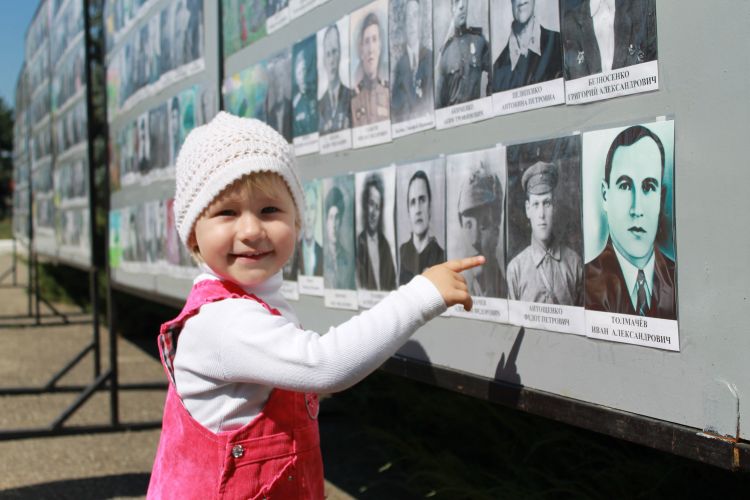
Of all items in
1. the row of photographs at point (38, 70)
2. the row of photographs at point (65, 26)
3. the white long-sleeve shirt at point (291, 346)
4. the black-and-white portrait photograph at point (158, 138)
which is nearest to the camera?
the white long-sleeve shirt at point (291, 346)

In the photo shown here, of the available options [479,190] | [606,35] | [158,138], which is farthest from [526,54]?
[158,138]

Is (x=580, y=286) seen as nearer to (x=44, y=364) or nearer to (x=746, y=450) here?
(x=746, y=450)

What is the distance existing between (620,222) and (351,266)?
1.06m

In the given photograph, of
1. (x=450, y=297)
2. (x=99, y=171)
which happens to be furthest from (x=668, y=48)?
(x=99, y=171)

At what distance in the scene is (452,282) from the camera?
165 centimetres

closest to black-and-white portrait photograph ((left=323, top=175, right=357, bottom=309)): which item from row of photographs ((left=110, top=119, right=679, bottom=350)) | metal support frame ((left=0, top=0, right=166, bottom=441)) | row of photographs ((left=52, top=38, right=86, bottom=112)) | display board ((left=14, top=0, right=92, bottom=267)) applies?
row of photographs ((left=110, top=119, right=679, bottom=350))

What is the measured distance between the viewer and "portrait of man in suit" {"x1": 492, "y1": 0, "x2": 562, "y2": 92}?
1.68m

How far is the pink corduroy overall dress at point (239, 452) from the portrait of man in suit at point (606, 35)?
2.78ft

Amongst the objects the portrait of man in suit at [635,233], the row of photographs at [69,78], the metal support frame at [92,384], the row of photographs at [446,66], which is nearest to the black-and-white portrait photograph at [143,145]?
the metal support frame at [92,384]

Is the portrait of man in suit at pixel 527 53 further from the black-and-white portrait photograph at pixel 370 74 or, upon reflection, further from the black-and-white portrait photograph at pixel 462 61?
the black-and-white portrait photograph at pixel 370 74

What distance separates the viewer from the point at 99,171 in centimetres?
842

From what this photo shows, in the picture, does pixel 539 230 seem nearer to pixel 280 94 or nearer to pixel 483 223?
pixel 483 223

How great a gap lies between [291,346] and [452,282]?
0.35 meters

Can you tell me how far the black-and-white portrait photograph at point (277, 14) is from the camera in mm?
2771
